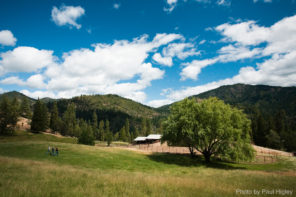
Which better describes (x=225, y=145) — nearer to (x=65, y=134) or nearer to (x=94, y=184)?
(x=94, y=184)

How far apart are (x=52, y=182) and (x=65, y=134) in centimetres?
11892

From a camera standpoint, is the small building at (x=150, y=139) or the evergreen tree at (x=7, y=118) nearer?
the evergreen tree at (x=7, y=118)

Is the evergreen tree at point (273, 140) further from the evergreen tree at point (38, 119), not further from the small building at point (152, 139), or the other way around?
the evergreen tree at point (38, 119)

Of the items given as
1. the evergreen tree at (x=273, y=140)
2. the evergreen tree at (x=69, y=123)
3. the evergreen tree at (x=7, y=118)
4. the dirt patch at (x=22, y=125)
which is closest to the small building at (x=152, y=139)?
the evergreen tree at (x=273, y=140)

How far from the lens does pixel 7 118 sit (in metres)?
75.4

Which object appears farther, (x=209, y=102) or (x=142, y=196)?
(x=209, y=102)

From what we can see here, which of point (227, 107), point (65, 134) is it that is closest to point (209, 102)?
point (227, 107)

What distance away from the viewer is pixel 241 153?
33.2m

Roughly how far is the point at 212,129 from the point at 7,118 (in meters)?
88.5

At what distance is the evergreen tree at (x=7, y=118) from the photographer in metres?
73.8

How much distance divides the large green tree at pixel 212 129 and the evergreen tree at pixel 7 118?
76.9 metres

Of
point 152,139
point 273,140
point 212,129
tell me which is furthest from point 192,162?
point 273,140

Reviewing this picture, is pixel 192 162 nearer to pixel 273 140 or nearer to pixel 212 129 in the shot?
pixel 212 129

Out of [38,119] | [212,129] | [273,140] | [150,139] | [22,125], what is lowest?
[150,139]
